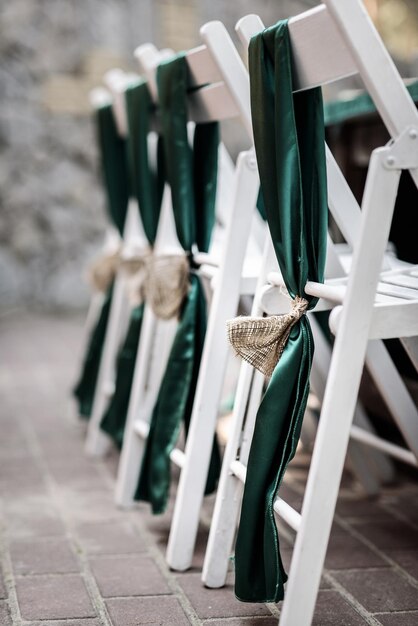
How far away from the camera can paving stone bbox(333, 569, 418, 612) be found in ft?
6.13

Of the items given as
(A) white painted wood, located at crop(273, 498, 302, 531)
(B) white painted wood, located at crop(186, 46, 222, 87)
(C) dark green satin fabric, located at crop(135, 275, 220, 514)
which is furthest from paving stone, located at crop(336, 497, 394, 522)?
(B) white painted wood, located at crop(186, 46, 222, 87)

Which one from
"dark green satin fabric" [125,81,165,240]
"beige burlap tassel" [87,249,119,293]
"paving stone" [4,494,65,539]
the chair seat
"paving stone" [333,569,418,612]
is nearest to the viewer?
the chair seat

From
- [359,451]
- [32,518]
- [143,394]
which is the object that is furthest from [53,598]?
[359,451]

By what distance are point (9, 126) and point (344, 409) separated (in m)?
5.54

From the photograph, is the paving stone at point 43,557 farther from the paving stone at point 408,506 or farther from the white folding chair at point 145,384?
the paving stone at point 408,506

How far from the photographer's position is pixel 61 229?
267 inches

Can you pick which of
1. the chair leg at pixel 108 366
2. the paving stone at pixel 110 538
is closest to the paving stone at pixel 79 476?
the chair leg at pixel 108 366

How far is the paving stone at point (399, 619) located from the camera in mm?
1774

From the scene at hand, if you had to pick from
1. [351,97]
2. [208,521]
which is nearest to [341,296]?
[208,521]

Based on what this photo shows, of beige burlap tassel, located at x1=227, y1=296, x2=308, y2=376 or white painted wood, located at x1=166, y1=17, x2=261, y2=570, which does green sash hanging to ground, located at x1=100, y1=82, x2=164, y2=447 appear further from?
beige burlap tassel, located at x1=227, y1=296, x2=308, y2=376

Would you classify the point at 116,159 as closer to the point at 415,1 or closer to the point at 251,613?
the point at 251,613

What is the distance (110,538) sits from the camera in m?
2.29

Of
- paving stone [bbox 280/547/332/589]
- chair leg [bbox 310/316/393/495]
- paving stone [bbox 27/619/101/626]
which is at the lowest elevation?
paving stone [bbox 27/619/101/626]

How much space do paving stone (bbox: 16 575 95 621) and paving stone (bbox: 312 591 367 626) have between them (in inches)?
18.6
